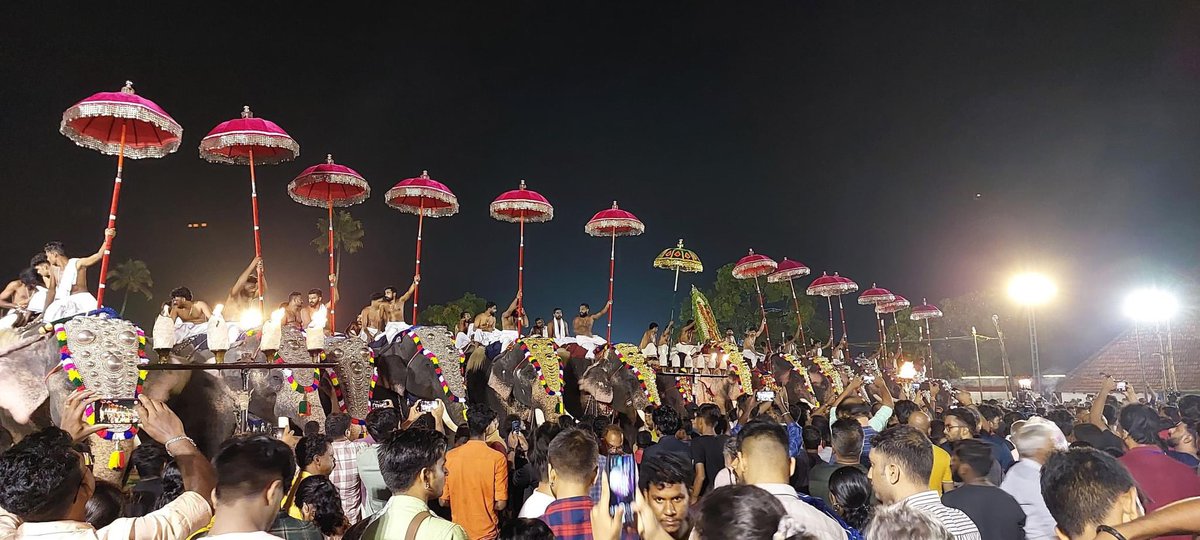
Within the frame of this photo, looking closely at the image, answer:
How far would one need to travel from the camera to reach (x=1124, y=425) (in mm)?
5422

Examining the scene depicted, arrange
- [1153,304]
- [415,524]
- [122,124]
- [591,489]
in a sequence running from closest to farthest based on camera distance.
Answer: [415,524] → [591,489] → [122,124] → [1153,304]

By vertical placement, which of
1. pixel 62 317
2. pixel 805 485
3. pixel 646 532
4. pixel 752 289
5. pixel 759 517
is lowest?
pixel 805 485

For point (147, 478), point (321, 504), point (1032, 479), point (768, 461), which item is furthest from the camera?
point (147, 478)

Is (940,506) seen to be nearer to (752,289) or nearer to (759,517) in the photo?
(759,517)

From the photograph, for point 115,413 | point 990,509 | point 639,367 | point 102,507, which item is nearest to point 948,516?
point 990,509

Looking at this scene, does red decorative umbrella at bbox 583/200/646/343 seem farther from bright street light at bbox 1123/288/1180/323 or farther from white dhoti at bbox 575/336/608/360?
bright street light at bbox 1123/288/1180/323

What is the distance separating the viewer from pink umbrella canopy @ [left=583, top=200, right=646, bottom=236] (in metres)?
15.8

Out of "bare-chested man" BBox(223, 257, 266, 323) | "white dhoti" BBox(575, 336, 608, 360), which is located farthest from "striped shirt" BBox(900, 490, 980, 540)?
"bare-chested man" BBox(223, 257, 266, 323)

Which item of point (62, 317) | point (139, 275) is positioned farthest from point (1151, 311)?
point (139, 275)

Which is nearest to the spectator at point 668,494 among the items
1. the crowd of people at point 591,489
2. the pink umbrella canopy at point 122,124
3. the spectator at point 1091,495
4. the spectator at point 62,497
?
the crowd of people at point 591,489

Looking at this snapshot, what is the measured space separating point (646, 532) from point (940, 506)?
166 cm

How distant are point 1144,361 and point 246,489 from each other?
32354mm

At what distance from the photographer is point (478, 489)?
5.28 meters

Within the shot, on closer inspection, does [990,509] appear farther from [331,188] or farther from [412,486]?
[331,188]
